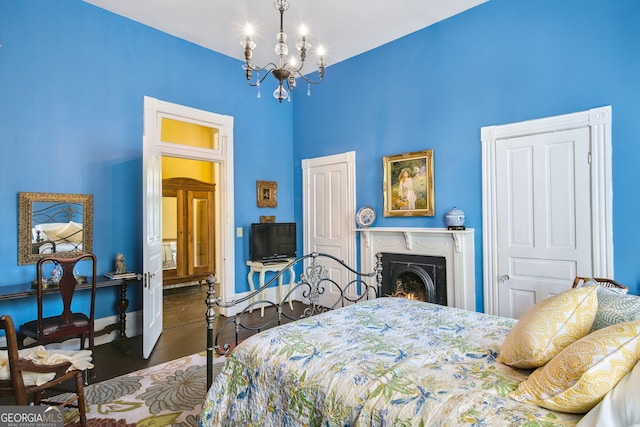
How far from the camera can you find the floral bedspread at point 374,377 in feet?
3.95

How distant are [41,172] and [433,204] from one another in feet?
13.6

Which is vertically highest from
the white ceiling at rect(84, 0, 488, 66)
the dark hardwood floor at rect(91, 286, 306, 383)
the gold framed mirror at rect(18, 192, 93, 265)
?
the white ceiling at rect(84, 0, 488, 66)

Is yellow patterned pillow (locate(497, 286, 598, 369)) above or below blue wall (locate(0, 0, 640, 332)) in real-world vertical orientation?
below

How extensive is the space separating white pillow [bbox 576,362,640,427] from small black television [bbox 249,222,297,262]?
432 centimetres

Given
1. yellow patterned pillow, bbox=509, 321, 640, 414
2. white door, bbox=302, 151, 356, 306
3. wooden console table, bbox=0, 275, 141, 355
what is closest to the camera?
yellow patterned pillow, bbox=509, 321, 640, 414

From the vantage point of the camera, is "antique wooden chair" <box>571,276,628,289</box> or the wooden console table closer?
"antique wooden chair" <box>571,276,628,289</box>

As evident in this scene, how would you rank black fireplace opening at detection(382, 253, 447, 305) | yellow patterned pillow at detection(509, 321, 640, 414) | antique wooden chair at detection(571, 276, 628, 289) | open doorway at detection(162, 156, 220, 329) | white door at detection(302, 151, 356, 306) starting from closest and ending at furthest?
1. yellow patterned pillow at detection(509, 321, 640, 414)
2. antique wooden chair at detection(571, 276, 628, 289)
3. black fireplace opening at detection(382, 253, 447, 305)
4. white door at detection(302, 151, 356, 306)
5. open doorway at detection(162, 156, 220, 329)

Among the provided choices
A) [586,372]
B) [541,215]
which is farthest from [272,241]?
[586,372]

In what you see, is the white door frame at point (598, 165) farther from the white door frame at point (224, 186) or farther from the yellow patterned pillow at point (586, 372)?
the white door frame at point (224, 186)

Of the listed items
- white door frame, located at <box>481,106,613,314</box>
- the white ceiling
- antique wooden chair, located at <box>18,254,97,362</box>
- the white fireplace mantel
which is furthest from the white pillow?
the white ceiling

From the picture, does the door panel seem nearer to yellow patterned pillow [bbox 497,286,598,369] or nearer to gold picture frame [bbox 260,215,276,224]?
gold picture frame [bbox 260,215,276,224]

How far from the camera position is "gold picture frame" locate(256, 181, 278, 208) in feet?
17.3

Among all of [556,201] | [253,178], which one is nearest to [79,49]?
[253,178]

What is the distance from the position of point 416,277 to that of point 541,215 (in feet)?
5.06
